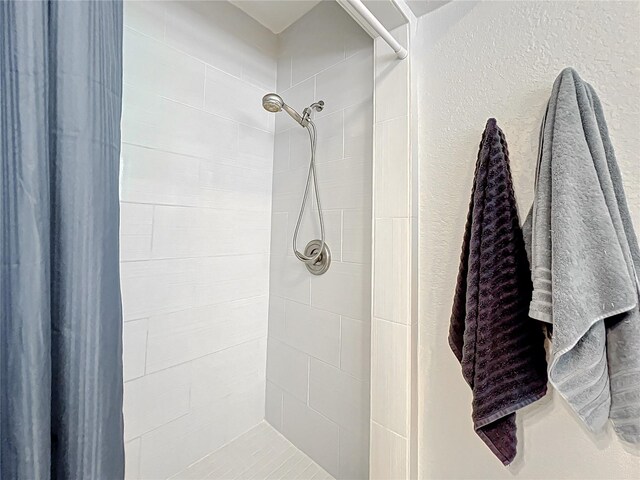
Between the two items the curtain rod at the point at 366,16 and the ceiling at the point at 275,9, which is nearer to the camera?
the curtain rod at the point at 366,16

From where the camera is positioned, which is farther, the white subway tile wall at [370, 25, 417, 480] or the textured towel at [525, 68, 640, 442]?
the white subway tile wall at [370, 25, 417, 480]

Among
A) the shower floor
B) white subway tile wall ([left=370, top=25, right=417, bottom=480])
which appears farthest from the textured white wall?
the shower floor

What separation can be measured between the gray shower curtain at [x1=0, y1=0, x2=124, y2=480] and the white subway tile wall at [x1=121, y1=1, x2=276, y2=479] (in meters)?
0.35

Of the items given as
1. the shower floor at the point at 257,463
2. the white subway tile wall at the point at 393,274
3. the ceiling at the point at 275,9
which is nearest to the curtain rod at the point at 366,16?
the white subway tile wall at the point at 393,274

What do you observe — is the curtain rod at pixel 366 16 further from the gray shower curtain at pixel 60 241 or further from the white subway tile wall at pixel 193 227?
the white subway tile wall at pixel 193 227

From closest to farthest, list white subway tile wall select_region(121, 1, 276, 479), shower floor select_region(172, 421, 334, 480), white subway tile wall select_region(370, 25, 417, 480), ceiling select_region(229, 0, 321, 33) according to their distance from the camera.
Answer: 1. white subway tile wall select_region(370, 25, 417, 480)
2. white subway tile wall select_region(121, 1, 276, 479)
3. shower floor select_region(172, 421, 334, 480)
4. ceiling select_region(229, 0, 321, 33)

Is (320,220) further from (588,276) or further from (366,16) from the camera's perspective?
(588,276)

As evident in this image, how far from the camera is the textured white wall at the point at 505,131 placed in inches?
23.4

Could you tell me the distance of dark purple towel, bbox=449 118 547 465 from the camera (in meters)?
0.60

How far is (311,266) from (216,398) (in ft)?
2.30

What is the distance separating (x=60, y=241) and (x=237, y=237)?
2.42 feet

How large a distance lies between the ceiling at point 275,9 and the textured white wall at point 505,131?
70 centimetres

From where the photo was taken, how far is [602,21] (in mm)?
614

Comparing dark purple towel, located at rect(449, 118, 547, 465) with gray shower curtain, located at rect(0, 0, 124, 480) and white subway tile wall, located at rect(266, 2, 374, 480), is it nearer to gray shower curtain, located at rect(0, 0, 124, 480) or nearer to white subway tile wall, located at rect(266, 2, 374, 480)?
white subway tile wall, located at rect(266, 2, 374, 480)
